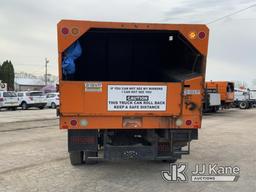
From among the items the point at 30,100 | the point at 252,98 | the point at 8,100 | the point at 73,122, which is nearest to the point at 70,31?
the point at 73,122

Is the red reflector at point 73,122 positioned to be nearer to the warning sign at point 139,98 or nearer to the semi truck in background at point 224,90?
the warning sign at point 139,98

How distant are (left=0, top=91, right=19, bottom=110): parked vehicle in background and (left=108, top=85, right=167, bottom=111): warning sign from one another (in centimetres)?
2692

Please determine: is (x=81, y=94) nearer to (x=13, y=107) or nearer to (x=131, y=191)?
(x=131, y=191)

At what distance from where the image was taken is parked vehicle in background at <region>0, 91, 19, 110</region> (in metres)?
31.5

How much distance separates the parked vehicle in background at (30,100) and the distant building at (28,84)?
2569 inches

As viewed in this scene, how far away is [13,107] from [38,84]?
243 feet

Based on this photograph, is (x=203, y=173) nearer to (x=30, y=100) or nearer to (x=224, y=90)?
(x=224, y=90)

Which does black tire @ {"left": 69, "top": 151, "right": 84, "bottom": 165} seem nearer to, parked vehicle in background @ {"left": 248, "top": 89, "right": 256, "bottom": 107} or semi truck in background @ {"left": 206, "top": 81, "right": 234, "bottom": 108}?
semi truck in background @ {"left": 206, "top": 81, "right": 234, "bottom": 108}

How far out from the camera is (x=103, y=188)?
5953 mm

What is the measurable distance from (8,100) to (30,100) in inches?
82.0

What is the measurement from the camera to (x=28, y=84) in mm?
101875

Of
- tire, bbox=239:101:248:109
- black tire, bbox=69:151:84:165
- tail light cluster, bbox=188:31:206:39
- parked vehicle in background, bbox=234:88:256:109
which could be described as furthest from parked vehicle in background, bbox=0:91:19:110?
tail light cluster, bbox=188:31:206:39

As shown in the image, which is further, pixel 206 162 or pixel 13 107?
pixel 13 107

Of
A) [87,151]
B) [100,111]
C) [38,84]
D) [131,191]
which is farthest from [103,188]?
[38,84]
